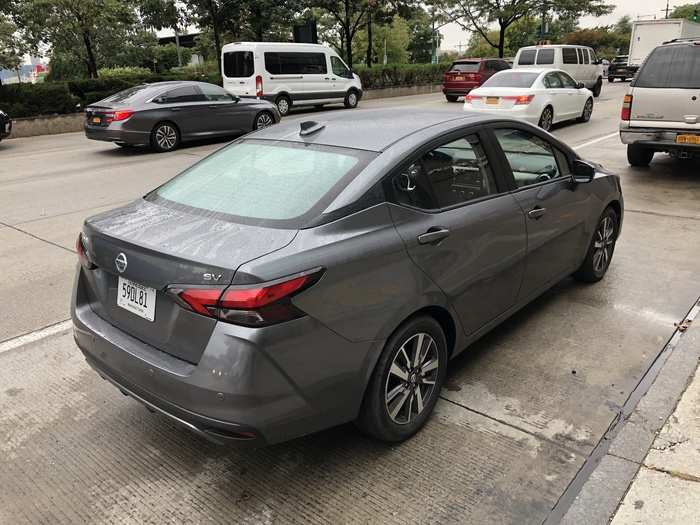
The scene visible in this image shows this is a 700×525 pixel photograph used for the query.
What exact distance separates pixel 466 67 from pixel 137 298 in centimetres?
2190

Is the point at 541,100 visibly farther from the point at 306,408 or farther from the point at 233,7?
the point at 233,7

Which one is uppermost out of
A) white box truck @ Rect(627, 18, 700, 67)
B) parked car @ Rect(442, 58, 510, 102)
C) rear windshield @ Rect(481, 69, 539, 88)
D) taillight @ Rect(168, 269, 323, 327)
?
white box truck @ Rect(627, 18, 700, 67)

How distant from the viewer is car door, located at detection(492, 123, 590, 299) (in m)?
3.79

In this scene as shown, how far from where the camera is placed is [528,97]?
13203 mm

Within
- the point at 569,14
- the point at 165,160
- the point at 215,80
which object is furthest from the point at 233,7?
the point at 569,14

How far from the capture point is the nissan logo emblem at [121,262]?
2625 millimetres

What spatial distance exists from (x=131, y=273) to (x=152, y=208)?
2.07 feet

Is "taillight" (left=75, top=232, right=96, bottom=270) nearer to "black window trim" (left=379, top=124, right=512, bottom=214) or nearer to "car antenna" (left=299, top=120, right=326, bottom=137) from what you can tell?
"car antenna" (left=299, top=120, right=326, bottom=137)

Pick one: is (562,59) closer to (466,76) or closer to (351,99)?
(466,76)

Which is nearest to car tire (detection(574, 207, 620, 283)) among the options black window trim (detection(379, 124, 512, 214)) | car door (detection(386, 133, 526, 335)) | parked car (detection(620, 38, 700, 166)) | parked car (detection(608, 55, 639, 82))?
car door (detection(386, 133, 526, 335))

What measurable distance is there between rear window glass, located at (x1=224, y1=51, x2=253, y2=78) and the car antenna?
52.2 ft

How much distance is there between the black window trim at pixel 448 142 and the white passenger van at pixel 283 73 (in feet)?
52.1

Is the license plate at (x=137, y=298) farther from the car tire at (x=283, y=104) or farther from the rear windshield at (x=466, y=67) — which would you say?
the rear windshield at (x=466, y=67)

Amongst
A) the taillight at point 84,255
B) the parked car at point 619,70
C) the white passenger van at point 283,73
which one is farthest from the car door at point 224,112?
the parked car at point 619,70
